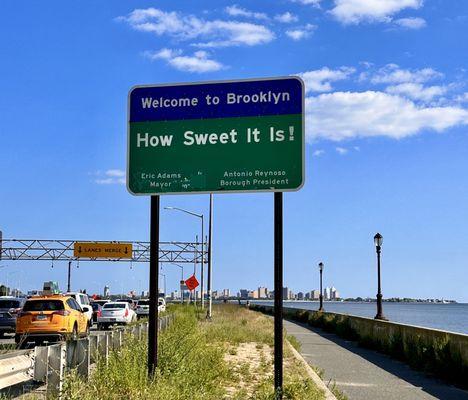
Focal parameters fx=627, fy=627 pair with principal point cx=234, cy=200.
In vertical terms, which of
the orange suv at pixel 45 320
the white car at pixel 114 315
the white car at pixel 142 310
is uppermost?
the orange suv at pixel 45 320

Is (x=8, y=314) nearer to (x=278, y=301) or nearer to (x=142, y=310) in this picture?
(x=278, y=301)

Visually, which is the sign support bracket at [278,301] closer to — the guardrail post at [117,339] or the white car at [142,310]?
the guardrail post at [117,339]

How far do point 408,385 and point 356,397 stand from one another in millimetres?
2227

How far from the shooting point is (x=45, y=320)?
2141cm

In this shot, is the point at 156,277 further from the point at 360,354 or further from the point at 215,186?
the point at 360,354

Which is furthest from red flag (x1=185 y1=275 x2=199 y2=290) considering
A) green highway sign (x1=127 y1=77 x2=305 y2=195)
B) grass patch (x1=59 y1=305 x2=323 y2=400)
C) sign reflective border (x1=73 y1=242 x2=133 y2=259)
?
green highway sign (x1=127 y1=77 x2=305 y2=195)

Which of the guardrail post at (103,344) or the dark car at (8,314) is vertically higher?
the guardrail post at (103,344)

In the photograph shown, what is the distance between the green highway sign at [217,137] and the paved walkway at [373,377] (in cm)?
555

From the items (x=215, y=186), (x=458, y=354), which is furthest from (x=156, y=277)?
(x=458, y=354)

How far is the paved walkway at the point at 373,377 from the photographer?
1283 cm

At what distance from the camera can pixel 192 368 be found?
33.9 ft

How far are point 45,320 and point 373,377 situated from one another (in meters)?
11.5

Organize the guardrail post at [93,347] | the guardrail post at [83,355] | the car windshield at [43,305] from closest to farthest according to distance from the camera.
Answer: the guardrail post at [83,355] → the guardrail post at [93,347] → the car windshield at [43,305]

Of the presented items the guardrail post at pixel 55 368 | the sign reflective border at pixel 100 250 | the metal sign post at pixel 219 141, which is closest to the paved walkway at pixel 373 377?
the metal sign post at pixel 219 141
